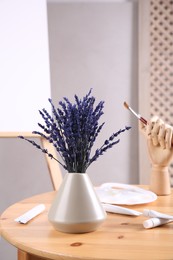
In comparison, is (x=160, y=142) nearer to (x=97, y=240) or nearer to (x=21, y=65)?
(x=97, y=240)

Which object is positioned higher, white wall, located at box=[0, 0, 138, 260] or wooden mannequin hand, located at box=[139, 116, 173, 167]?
white wall, located at box=[0, 0, 138, 260]

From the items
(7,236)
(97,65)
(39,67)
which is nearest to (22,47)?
(39,67)

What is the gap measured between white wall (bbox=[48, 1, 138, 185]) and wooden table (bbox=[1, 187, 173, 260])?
1682mm

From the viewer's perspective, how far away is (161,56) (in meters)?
2.43

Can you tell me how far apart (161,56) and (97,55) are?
16.6 inches

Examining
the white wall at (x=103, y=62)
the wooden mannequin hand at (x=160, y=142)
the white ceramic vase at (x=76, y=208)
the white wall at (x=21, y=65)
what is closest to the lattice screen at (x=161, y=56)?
the white wall at (x=103, y=62)

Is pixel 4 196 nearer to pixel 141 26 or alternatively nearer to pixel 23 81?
pixel 23 81

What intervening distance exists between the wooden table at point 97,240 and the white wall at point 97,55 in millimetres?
1682

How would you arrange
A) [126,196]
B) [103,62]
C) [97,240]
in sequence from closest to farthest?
[97,240] < [126,196] < [103,62]

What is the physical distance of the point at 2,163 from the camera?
190 centimetres

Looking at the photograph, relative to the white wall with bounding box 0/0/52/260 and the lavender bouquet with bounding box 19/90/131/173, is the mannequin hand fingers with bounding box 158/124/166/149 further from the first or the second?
the white wall with bounding box 0/0/52/260

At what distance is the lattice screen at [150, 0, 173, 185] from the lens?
2.41 m

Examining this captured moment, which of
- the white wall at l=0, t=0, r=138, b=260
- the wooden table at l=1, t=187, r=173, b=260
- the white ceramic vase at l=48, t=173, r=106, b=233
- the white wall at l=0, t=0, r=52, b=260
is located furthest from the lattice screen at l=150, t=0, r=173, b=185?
the white ceramic vase at l=48, t=173, r=106, b=233

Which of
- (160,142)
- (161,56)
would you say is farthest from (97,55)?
(160,142)
